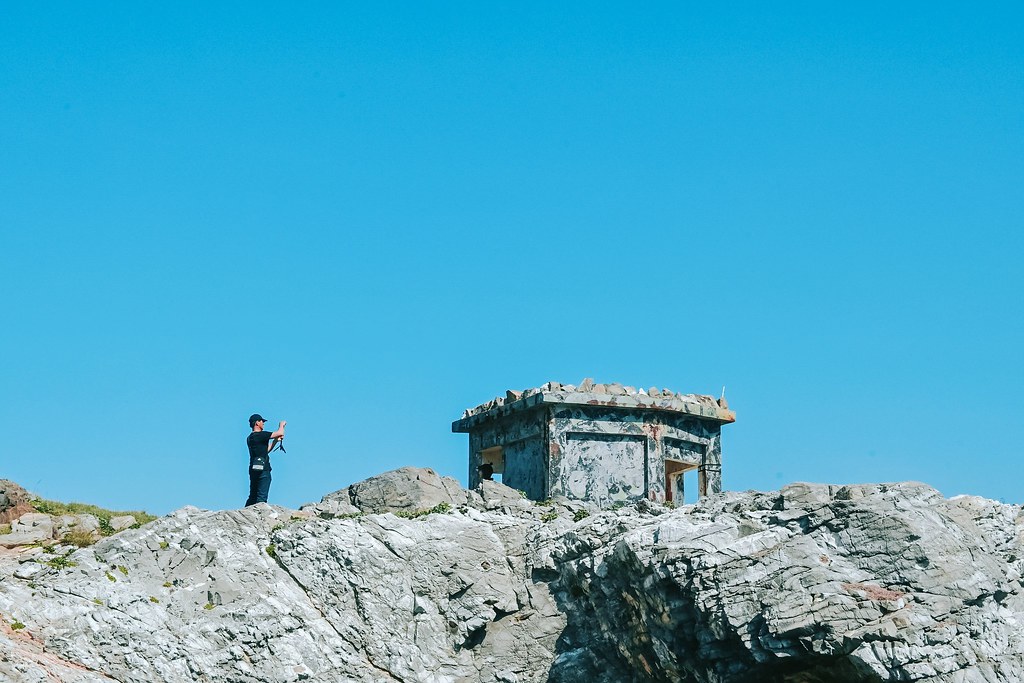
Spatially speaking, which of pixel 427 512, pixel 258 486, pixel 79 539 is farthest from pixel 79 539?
pixel 427 512

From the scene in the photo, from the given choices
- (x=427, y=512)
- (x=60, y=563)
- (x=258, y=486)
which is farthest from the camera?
(x=258, y=486)

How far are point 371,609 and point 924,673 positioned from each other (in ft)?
33.6

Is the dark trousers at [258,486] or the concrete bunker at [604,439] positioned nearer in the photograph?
the dark trousers at [258,486]

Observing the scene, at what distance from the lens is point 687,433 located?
1217 inches

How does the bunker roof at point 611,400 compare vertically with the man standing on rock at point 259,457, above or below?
above

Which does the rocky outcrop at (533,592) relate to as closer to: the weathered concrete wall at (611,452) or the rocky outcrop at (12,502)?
the weathered concrete wall at (611,452)

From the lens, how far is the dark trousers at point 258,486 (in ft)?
85.8

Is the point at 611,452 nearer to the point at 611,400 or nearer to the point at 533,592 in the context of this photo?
the point at 611,400

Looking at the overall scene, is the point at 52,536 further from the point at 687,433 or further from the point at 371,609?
the point at 687,433

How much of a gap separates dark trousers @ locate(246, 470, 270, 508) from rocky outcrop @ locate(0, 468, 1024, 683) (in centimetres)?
59

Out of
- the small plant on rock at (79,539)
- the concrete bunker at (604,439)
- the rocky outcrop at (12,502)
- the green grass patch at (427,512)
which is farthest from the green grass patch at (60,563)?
the concrete bunker at (604,439)

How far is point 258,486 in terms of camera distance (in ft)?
86.0

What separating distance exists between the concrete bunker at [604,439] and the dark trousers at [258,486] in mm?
6717

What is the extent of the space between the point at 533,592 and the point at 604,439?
230 inches
